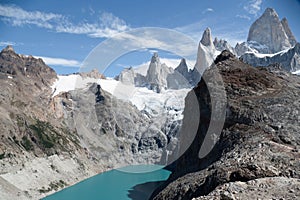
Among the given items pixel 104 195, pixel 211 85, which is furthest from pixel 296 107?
pixel 104 195

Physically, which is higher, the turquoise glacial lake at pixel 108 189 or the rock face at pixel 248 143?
the rock face at pixel 248 143

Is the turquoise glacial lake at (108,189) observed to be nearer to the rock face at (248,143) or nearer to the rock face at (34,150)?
the rock face at (34,150)

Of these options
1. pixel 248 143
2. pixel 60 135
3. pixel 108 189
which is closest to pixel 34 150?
pixel 60 135

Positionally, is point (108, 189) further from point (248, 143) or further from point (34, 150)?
point (248, 143)

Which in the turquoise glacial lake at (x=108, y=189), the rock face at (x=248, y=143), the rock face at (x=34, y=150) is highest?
the rock face at (x=248, y=143)

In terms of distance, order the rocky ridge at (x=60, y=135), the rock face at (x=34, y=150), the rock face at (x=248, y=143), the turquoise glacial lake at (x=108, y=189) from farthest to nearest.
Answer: the rocky ridge at (x=60, y=135) → the rock face at (x=34, y=150) → the turquoise glacial lake at (x=108, y=189) → the rock face at (x=248, y=143)

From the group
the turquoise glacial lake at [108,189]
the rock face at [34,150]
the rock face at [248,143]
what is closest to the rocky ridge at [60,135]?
the rock face at [34,150]

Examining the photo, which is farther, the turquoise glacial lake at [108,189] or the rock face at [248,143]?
the turquoise glacial lake at [108,189]

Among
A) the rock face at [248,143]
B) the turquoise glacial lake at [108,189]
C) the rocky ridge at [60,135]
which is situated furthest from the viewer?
the rocky ridge at [60,135]
